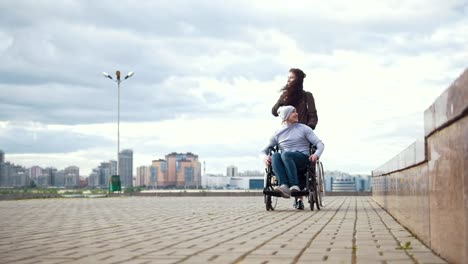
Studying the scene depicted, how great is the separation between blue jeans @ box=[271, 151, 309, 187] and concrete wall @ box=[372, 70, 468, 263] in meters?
4.80

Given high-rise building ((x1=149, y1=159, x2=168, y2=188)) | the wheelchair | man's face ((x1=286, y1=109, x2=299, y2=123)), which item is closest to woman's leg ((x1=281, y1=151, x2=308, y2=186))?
the wheelchair

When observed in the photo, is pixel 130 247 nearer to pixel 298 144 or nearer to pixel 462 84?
pixel 462 84

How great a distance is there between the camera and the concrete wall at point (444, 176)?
11.9 ft

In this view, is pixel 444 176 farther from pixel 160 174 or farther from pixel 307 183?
pixel 160 174

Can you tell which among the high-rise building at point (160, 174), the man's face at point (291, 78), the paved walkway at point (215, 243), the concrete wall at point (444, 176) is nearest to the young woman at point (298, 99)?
the man's face at point (291, 78)

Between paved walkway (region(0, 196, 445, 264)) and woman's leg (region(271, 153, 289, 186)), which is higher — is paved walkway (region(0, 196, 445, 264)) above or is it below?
below

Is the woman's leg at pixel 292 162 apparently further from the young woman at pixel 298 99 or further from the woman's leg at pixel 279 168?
the young woman at pixel 298 99

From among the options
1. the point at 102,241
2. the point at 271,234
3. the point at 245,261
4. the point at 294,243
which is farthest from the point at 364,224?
the point at 245,261

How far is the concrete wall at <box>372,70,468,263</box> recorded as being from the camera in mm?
3642

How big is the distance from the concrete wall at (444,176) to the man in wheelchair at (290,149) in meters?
4.77

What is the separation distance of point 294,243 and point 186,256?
1.15 m

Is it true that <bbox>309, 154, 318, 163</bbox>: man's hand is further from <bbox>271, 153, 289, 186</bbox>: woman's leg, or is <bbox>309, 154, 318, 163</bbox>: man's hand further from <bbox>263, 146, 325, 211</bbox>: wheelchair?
<bbox>271, 153, 289, 186</bbox>: woman's leg

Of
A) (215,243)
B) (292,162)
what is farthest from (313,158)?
(215,243)

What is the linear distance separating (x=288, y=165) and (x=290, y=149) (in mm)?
536
